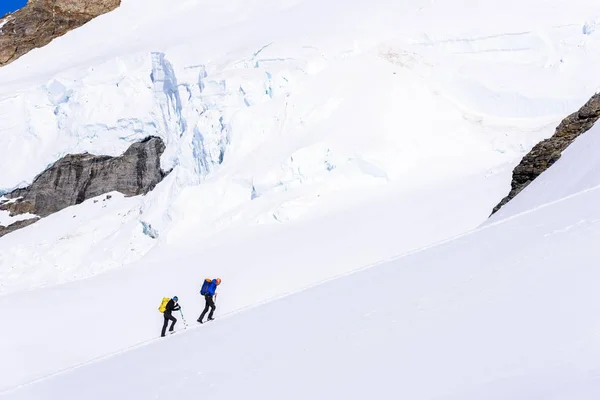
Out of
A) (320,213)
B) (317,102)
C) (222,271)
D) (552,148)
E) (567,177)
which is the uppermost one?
(567,177)

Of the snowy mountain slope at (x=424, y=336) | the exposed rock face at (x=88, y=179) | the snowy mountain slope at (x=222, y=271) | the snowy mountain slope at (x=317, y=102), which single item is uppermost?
the snowy mountain slope at (x=424, y=336)

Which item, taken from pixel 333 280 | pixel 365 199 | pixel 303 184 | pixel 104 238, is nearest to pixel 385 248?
pixel 365 199

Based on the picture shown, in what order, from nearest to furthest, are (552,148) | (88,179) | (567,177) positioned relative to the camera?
1. (567,177)
2. (552,148)
3. (88,179)

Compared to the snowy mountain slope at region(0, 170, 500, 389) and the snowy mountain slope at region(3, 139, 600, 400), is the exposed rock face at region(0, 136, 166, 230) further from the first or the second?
the snowy mountain slope at region(3, 139, 600, 400)

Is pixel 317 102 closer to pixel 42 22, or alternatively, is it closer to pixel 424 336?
pixel 424 336

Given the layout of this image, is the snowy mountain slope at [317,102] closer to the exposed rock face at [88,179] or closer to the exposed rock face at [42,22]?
the exposed rock face at [88,179]

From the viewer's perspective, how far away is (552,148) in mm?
16109

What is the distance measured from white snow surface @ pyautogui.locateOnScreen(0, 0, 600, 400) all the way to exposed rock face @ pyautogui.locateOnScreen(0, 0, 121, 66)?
51.0 ft

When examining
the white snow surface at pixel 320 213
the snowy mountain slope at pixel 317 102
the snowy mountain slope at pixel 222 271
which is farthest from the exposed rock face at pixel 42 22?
the snowy mountain slope at pixel 222 271

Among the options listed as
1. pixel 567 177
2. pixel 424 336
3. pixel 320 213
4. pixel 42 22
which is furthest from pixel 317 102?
pixel 42 22

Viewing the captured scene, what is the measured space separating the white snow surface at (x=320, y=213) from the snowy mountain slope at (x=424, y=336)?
0.09ft

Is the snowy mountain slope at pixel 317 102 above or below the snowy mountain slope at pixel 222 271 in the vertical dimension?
above

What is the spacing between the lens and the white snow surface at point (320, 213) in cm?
550

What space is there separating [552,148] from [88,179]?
97.2 ft
